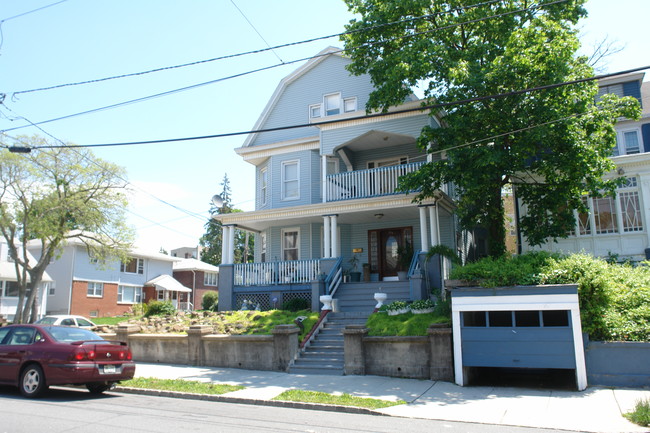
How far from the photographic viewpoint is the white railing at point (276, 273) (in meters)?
19.8

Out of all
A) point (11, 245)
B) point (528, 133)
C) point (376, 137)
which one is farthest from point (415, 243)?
point (11, 245)

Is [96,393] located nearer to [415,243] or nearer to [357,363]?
[357,363]

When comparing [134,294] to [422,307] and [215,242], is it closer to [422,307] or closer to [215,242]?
[215,242]

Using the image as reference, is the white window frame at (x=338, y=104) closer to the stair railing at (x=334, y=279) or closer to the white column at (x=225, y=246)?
the white column at (x=225, y=246)

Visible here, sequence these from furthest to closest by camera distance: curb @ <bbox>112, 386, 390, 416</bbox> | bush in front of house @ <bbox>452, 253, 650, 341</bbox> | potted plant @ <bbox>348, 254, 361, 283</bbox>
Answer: potted plant @ <bbox>348, 254, 361, 283</bbox> < bush in front of house @ <bbox>452, 253, 650, 341</bbox> < curb @ <bbox>112, 386, 390, 416</bbox>

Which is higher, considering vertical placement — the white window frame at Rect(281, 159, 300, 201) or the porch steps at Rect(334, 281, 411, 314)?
the white window frame at Rect(281, 159, 300, 201)

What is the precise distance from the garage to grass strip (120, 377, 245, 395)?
5380mm

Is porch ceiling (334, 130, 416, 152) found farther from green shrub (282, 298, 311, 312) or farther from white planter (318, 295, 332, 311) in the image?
white planter (318, 295, 332, 311)

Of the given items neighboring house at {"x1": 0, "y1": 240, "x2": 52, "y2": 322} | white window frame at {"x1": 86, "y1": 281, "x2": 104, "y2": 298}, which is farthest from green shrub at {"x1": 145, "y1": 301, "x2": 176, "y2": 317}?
white window frame at {"x1": 86, "y1": 281, "x2": 104, "y2": 298}

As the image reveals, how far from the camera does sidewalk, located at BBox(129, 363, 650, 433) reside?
8320 millimetres

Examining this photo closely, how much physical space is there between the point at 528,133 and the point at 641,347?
6.05 meters

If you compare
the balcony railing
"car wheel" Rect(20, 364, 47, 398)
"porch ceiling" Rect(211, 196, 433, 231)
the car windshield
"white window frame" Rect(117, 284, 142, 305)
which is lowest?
"car wheel" Rect(20, 364, 47, 398)

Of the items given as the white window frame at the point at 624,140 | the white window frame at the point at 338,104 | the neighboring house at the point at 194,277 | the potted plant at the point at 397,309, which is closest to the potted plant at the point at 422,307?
the potted plant at the point at 397,309

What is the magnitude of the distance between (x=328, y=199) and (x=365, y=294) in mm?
4578
